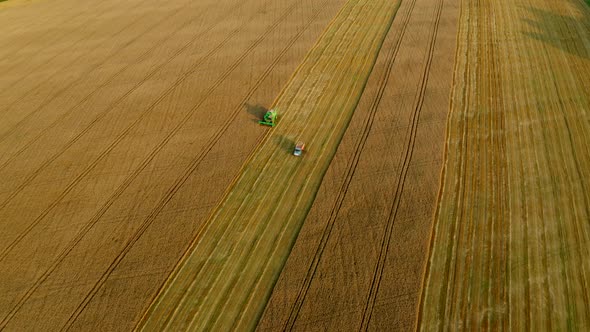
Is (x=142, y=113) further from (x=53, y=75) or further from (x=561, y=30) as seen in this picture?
(x=561, y=30)

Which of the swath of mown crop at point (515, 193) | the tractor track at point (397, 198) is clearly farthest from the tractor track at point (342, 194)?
the swath of mown crop at point (515, 193)

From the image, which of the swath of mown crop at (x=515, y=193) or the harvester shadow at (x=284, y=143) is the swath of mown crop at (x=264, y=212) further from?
the swath of mown crop at (x=515, y=193)

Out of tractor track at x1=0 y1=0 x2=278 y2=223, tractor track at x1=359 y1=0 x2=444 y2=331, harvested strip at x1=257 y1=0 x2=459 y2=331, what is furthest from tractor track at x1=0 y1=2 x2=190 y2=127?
tractor track at x1=359 y1=0 x2=444 y2=331

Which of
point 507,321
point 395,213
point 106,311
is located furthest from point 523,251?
point 106,311

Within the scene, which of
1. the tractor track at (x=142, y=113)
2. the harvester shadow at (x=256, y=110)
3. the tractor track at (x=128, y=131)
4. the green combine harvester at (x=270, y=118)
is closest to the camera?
the tractor track at (x=128, y=131)

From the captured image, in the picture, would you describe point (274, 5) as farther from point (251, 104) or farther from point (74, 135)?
point (74, 135)

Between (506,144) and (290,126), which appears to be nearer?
(506,144)
